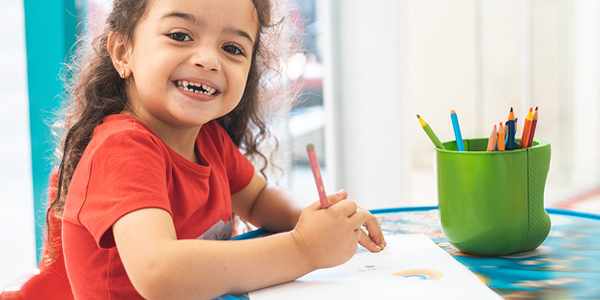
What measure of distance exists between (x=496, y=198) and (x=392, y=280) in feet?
0.53

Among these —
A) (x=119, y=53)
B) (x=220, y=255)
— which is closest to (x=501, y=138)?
(x=220, y=255)

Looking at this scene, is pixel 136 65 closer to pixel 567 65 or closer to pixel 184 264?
pixel 184 264

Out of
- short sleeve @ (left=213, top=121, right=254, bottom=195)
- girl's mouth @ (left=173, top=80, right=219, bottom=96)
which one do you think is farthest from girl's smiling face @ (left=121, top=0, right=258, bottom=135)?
short sleeve @ (left=213, top=121, right=254, bottom=195)

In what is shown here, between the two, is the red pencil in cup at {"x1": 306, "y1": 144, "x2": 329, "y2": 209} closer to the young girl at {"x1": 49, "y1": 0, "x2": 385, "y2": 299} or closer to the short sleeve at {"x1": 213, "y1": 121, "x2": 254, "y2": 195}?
the young girl at {"x1": 49, "y1": 0, "x2": 385, "y2": 299}

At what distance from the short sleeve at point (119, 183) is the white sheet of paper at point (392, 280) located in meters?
0.15

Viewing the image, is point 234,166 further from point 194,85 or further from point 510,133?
point 510,133

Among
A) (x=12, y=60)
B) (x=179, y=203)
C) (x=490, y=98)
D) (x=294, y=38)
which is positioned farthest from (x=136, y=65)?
(x=490, y=98)

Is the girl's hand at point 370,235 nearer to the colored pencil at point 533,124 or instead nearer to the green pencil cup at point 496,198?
the green pencil cup at point 496,198

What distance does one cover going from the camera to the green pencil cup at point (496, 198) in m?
0.57

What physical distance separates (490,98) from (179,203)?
2368 mm

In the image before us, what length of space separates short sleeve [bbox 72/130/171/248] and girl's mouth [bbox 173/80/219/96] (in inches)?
4.0

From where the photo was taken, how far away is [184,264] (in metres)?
0.48

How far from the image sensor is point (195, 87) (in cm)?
67

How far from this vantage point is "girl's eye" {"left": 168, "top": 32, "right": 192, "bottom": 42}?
0.65 meters
